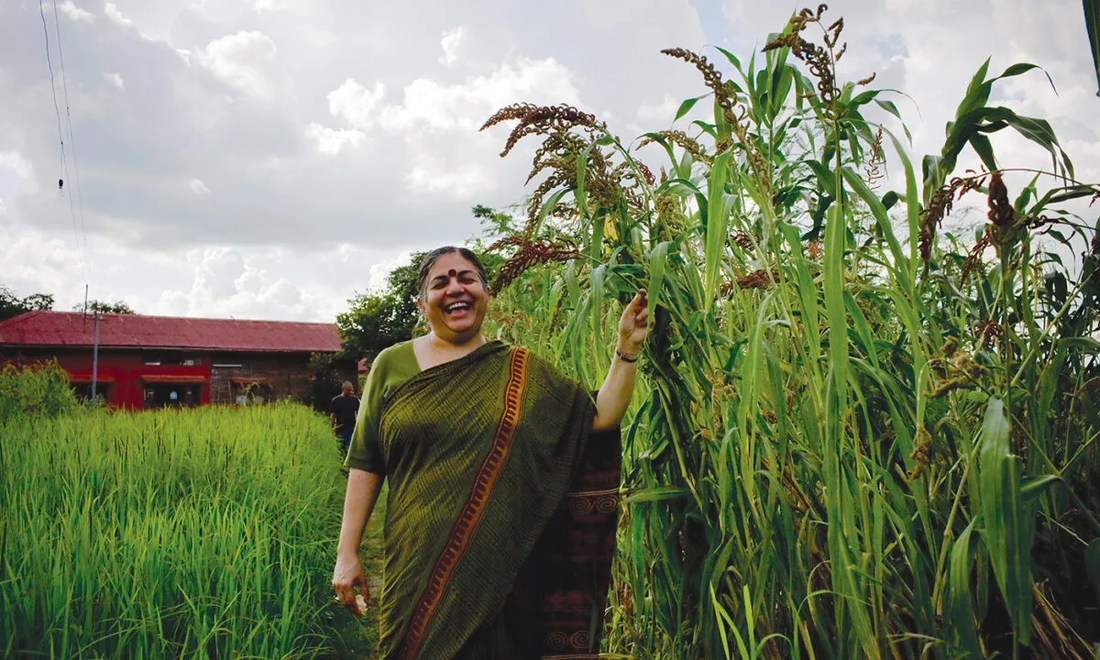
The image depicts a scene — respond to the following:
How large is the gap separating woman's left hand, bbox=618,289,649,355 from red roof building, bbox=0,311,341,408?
912 inches

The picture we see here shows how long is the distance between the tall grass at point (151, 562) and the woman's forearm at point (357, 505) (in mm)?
412

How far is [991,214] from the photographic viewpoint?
38.1 inches

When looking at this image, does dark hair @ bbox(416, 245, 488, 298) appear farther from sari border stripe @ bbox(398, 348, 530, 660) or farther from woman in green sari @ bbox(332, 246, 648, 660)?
sari border stripe @ bbox(398, 348, 530, 660)

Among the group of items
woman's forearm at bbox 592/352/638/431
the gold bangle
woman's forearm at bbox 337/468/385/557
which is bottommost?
woman's forearm at bbox 337/468/385/557

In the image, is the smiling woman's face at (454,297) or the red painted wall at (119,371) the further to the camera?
the red painted wall at (119,371)

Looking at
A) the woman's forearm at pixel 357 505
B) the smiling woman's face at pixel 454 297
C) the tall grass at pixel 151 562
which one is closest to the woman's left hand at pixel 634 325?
the smiling woman's face at pixel 454 297

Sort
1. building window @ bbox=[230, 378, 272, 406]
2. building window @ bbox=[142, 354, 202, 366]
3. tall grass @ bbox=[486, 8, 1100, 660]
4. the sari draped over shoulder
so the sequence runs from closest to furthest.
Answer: tall grass @ bbox=[486, 8, 1100, 660] < the sari draped over shoulder < building window @ bbox=[142, 354, 202, 366] < building window @ bbox=[230, 378, 272, 406]

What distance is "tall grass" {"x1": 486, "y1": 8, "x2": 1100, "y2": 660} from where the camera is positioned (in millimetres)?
1062

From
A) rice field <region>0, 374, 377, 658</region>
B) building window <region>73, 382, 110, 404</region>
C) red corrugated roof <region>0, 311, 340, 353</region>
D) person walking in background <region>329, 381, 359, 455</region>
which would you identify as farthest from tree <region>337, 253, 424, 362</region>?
rice field <region>0, 374, 377, 658</region>

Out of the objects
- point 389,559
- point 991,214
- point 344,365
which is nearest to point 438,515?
point 389,559

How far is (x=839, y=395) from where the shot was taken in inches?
40.2

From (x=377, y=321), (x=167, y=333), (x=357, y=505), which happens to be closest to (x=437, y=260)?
(x=357, y=505)

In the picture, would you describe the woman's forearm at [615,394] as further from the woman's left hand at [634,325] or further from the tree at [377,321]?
the tree at [377,321]

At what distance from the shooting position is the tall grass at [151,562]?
1822mm
